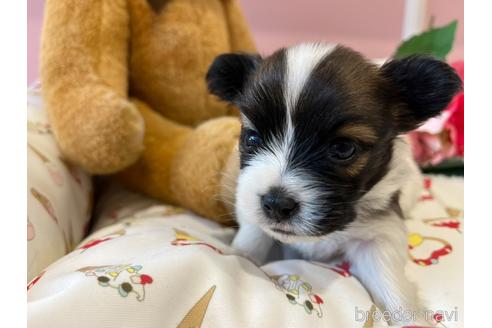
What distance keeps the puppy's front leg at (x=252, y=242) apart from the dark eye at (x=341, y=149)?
352mm

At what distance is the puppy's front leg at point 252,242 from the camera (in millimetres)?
1333

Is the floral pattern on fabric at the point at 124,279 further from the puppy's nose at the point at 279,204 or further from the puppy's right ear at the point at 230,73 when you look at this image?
the puppy's right ear at the point at 230,73

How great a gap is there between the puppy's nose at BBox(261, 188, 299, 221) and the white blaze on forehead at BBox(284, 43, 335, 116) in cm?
18

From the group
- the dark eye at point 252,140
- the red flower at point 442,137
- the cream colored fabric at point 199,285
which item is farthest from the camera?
the red flower at point 442,137

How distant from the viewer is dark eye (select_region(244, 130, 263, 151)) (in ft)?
3.76

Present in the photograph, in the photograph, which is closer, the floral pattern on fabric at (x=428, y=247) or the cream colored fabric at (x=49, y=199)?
the cream colored fabric at (x=49, y=199)


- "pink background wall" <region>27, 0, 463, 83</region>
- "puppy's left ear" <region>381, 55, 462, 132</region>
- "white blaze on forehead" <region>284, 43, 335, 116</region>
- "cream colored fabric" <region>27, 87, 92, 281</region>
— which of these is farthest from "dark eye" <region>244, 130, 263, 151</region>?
"pink background wall" <region>27, 0, 463, 83</region>

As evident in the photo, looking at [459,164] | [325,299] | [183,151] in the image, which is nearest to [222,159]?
[183,151]

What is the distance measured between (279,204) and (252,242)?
350 millimetres

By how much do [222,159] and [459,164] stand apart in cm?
109

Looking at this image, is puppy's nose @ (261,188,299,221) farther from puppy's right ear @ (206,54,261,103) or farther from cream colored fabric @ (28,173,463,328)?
puppy's right ear @ (206,54,261,103)

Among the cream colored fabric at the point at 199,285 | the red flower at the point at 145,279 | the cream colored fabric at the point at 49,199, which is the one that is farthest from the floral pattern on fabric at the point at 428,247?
the cream colored fabric at the point at 49,199

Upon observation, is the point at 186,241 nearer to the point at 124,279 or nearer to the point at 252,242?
the point at 252,242
